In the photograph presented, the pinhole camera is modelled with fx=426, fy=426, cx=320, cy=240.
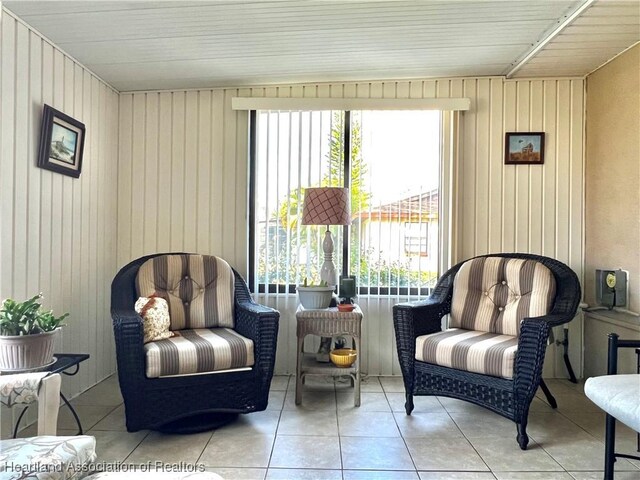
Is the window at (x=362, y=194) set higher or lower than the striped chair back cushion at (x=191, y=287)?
higher

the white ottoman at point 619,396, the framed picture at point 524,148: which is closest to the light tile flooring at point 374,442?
the white ottoman at point 619,396

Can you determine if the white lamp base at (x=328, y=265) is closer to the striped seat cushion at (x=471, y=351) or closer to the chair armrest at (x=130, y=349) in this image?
the striped seat cushion at (x=471, y=351)

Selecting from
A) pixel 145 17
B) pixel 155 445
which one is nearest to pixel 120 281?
pixel 155 445

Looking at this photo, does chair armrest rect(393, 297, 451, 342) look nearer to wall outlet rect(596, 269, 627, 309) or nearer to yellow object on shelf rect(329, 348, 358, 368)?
yellow object on shelf rect(329, 348, 358, 368)

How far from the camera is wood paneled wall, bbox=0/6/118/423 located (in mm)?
2203

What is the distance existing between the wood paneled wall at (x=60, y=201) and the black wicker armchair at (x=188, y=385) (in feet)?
1.45

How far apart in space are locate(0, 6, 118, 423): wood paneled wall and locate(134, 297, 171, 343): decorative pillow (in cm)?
60

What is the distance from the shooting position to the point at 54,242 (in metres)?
2.56

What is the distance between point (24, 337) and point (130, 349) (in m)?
0.45

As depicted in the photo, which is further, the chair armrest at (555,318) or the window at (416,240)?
the window at (416,240)

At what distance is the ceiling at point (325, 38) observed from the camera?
2223mm

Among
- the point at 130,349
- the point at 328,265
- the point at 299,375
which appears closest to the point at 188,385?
the point at 130,349

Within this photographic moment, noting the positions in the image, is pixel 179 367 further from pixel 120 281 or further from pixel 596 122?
pixel 596 122

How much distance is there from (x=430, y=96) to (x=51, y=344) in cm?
292
